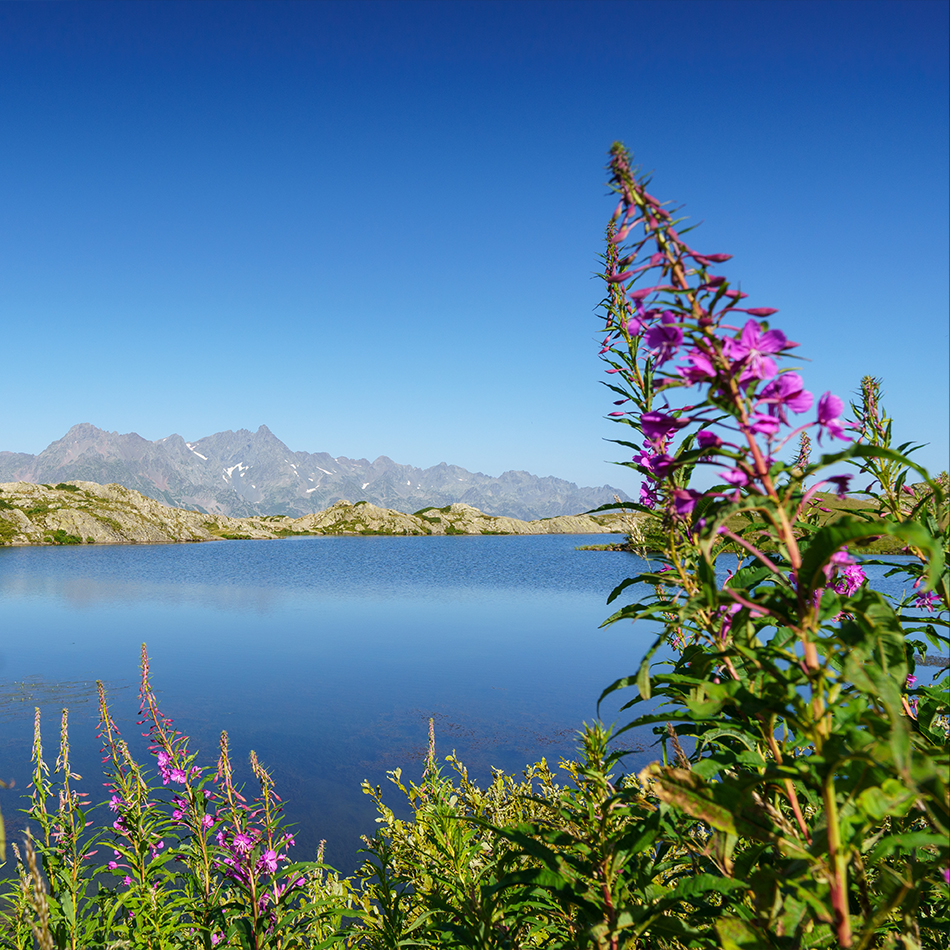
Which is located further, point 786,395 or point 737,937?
point 786,395

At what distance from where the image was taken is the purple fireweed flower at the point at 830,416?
1657mm

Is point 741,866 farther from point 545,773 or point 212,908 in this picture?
point 545,773

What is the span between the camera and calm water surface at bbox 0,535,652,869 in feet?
40.7

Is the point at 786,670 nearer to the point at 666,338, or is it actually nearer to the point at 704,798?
the point at 704,798

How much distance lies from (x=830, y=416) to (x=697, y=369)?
1.45 ft

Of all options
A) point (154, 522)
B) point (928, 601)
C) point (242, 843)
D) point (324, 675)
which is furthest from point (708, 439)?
point (154, 522)

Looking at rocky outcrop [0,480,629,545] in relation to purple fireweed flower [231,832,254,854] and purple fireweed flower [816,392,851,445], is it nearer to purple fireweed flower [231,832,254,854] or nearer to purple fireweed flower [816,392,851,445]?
purple fireweed flower [231,832,254,854]

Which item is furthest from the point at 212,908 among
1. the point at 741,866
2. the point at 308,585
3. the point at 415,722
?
the point at 308,585

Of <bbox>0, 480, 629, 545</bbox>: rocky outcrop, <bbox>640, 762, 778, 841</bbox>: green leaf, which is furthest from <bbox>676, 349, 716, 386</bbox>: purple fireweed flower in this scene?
<bbox>0, 480, 629, 545</bbox>: rocky outcrop

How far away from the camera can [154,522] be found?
372 ft

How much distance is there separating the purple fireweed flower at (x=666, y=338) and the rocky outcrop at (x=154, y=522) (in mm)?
57948

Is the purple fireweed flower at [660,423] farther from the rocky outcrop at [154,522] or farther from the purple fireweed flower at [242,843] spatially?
the rocky outcrop at [154,522]

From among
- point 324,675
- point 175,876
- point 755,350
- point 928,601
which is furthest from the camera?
point 324,675

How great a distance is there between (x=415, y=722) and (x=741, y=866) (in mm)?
13842
